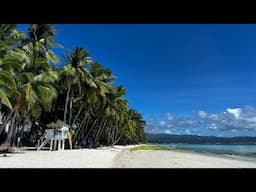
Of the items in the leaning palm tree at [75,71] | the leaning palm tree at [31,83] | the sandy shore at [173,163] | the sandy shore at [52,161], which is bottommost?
the sandy shore at [173,163]

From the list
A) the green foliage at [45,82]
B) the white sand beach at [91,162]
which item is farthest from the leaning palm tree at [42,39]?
the white sand beach at [91,162]

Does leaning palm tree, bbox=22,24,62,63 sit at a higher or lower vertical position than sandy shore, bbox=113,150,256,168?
higher

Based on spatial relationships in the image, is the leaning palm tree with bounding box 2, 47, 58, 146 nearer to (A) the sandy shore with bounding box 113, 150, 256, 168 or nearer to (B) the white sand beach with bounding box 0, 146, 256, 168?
(B) the white sand beach with bounding box 0, 146, 256, 168

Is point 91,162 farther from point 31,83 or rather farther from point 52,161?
point 31,83

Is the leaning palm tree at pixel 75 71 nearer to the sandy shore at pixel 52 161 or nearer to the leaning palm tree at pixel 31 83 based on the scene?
the leaning palm tree at pixel 31 83

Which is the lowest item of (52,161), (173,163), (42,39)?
(173,163)

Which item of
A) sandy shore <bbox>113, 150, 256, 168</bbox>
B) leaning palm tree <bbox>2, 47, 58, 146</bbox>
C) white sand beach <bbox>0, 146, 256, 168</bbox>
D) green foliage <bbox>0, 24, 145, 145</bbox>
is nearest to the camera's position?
white sand beach <bbox>0, 146, 256, 168</bbox>

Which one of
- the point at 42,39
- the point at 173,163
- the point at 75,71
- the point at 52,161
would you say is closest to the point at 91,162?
the point at 52,161

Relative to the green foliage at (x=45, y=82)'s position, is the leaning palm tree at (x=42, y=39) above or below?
above

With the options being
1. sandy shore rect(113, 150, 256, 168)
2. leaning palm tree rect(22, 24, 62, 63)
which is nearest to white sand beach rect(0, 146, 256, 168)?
sandy shore rect(113, 150, 256, 168)
